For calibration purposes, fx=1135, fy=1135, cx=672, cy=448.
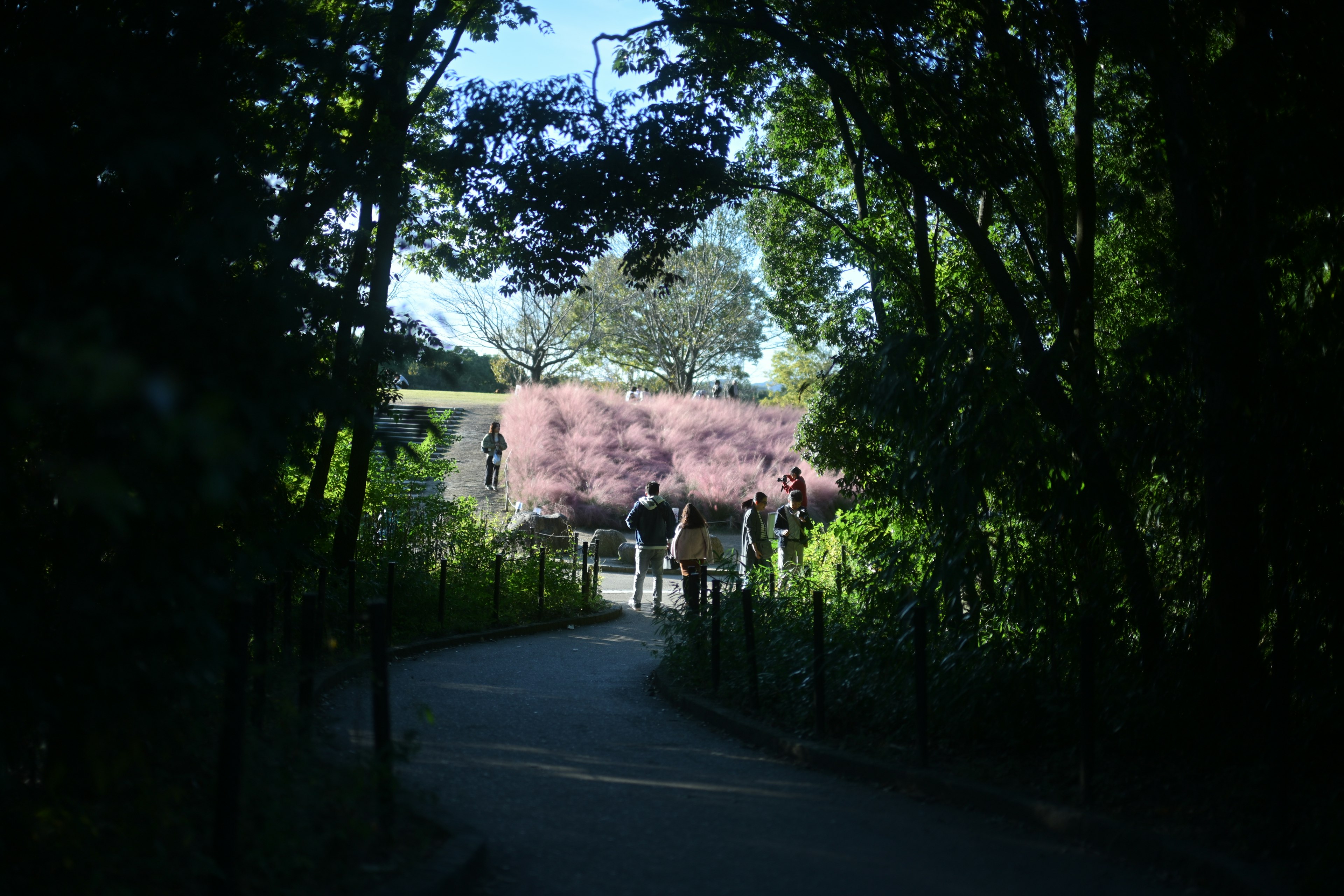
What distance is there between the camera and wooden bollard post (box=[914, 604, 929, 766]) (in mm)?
6918

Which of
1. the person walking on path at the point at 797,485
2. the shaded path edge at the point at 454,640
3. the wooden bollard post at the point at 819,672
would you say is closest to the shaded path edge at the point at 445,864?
the shaded path edge at the point at 454,640

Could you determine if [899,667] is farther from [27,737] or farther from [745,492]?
[745,492]

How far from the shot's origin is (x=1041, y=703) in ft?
22.8

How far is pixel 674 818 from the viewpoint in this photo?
238 inches

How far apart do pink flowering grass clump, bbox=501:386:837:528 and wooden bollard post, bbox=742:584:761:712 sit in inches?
951

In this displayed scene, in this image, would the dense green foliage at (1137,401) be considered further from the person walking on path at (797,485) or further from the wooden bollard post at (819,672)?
the person walking on path at (797,485)

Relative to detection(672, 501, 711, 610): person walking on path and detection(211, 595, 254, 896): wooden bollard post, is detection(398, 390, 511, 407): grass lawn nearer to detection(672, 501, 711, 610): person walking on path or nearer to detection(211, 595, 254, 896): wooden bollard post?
detection(672, 501, 711, 610): person walking on path

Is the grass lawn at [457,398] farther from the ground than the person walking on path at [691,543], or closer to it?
farther from the ground

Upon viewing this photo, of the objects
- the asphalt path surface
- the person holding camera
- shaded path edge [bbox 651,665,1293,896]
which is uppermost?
the person holding camera

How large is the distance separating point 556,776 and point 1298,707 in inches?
173

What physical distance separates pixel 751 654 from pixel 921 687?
2.57 metres

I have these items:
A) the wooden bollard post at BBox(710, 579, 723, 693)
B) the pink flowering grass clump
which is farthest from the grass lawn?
the wooden bollard post at BBox(710, 579, 723, 693)

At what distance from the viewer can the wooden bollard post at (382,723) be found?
4.77 metres

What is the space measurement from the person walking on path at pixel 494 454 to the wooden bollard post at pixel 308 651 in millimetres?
27045
